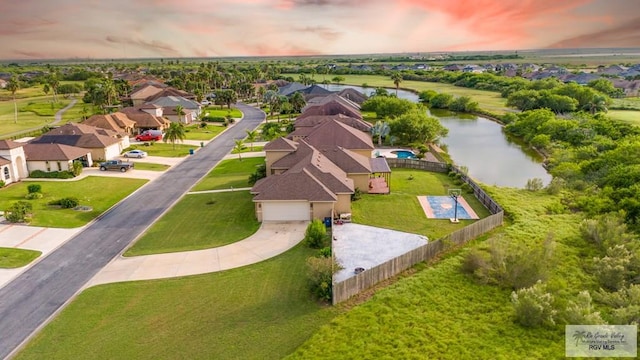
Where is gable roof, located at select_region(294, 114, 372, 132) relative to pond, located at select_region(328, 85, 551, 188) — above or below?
above

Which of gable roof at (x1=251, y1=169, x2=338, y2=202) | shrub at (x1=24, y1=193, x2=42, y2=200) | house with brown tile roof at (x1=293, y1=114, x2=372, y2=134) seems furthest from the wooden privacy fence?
shrub at (x1=24, y1=193, x2=42, y2=200)

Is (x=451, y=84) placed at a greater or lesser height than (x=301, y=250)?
greater

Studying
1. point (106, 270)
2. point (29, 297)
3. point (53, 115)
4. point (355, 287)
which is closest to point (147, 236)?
point (106, 270)

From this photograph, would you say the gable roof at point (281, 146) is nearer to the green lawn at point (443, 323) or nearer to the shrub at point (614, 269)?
the green lawn at point (443, 323)

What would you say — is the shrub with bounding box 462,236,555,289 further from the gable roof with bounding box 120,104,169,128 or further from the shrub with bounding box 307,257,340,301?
the gable roof with bounding box 120,104,169,128

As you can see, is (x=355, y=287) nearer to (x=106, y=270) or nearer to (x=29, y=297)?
(x=106, y=270)

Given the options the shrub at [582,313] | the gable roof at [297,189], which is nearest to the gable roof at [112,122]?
the gable roof at [297,189]

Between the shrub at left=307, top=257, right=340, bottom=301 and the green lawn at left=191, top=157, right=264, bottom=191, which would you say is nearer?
the shrub at left=307, top=257, right=340, bottom=301
